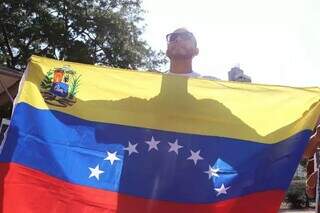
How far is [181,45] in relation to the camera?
4.70 meters

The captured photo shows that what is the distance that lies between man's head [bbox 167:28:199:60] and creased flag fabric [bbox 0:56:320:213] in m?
0.20

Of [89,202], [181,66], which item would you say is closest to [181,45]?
[181,66]

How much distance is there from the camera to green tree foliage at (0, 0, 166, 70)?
1147 inches

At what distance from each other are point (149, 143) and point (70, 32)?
2654 cm

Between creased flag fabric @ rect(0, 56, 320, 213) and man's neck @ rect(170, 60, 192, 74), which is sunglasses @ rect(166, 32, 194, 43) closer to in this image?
man's neck @ rect(170, 60, 192, 74)

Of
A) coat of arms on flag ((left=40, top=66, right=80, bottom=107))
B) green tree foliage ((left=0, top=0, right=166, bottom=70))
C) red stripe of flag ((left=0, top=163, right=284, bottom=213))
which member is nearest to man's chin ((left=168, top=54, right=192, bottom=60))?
coat of arms on flag ((left=40, top=66, right=80, bottom=107))

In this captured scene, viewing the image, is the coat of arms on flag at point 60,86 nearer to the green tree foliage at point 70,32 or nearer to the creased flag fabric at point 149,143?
the creased flag fabric at point 149,143

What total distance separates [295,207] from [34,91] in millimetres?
30467

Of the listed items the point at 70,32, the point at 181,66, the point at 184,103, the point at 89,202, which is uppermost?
the point at 70,32

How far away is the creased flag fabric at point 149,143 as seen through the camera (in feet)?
14.0

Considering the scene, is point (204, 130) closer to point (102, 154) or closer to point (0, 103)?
point (102, 154)

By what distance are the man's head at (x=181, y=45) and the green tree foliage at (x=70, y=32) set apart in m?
24.0

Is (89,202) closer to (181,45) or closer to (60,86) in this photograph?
(60,86)

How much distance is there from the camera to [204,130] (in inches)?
179
